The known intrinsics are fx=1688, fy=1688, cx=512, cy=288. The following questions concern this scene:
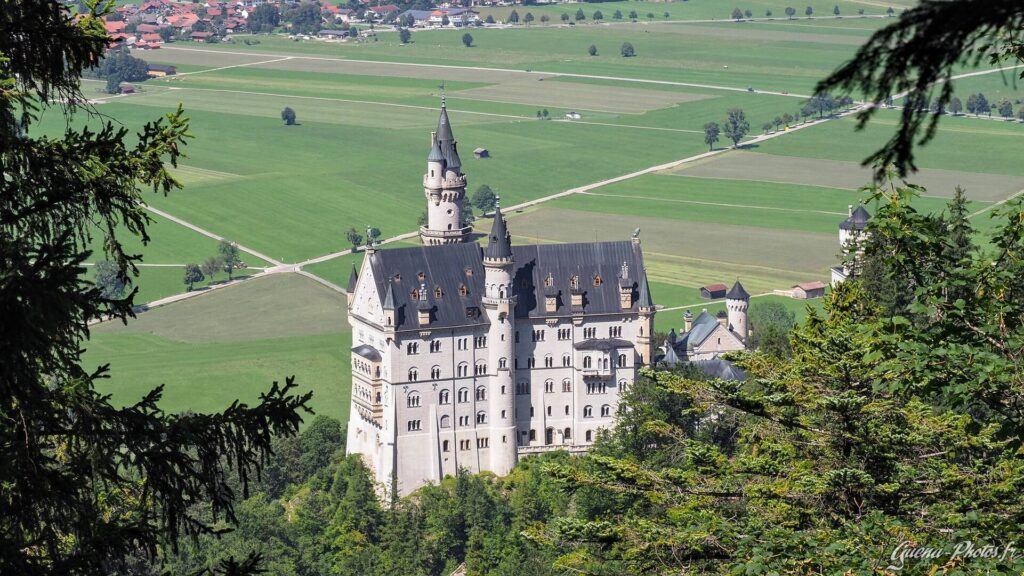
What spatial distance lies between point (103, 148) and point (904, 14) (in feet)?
A: 49.3

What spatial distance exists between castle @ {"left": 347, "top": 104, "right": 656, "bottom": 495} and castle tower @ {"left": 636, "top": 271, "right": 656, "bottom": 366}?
0.10 meters

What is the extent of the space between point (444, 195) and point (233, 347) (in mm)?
37616

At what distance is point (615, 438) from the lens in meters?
112

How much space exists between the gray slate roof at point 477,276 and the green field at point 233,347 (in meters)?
19.2

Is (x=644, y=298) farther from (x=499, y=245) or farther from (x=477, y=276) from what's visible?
(x=477, y=276)

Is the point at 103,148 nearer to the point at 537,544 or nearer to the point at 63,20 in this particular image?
the point at 63,20

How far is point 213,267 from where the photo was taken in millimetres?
194250

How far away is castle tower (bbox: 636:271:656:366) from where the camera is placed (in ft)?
410

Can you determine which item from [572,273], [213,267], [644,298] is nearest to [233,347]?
[213,267]

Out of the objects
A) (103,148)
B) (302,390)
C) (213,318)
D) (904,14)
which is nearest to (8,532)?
(103,148)

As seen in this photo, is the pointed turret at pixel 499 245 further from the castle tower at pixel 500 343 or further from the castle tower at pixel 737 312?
the castle tower at pixel 737 312

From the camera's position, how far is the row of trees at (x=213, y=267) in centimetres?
18975

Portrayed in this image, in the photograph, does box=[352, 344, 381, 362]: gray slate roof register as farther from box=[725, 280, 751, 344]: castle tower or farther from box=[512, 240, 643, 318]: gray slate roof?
box=[725, 280, 751, 344]: castle tower

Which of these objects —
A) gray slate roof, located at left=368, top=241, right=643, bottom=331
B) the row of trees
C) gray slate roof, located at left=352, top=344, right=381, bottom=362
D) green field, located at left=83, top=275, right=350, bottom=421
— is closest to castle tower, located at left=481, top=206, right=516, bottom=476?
gray slate roof, located at left=368, top=241, right=643, bottom=331
